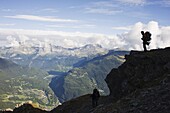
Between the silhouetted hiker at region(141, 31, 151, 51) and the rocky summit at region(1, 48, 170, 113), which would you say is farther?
the silhouetted hiker at region(141, 31, 151, 51)

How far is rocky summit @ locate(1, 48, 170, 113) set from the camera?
42.9m

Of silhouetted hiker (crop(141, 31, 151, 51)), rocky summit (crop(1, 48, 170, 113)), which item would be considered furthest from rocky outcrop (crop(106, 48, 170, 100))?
silhouetted hiker (crop(141, 31, 151, 51))

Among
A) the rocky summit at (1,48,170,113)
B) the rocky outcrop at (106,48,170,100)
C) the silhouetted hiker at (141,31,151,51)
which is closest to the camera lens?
the rocky summit at (1,48,170,113)

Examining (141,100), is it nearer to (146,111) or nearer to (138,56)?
(146,111)

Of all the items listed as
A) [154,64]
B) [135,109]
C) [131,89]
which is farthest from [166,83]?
[154,64]

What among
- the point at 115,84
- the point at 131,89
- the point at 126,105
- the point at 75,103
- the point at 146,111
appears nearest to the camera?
the point at 146,111

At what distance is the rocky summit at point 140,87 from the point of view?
4291cm

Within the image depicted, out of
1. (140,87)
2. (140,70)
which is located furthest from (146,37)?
(140,87)

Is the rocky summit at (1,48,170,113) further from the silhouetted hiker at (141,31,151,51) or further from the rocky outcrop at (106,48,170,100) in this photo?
the silhouetted hiker at (141,31,151,51)

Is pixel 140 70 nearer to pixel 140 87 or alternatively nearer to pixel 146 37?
pixel 140 87

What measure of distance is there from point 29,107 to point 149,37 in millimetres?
49170

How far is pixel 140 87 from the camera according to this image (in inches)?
2334

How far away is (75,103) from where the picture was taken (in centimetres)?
9275

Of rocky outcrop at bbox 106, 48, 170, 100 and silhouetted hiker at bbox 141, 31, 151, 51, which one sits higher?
silhouetted hiker at bbox 141, 31, 151, 51
